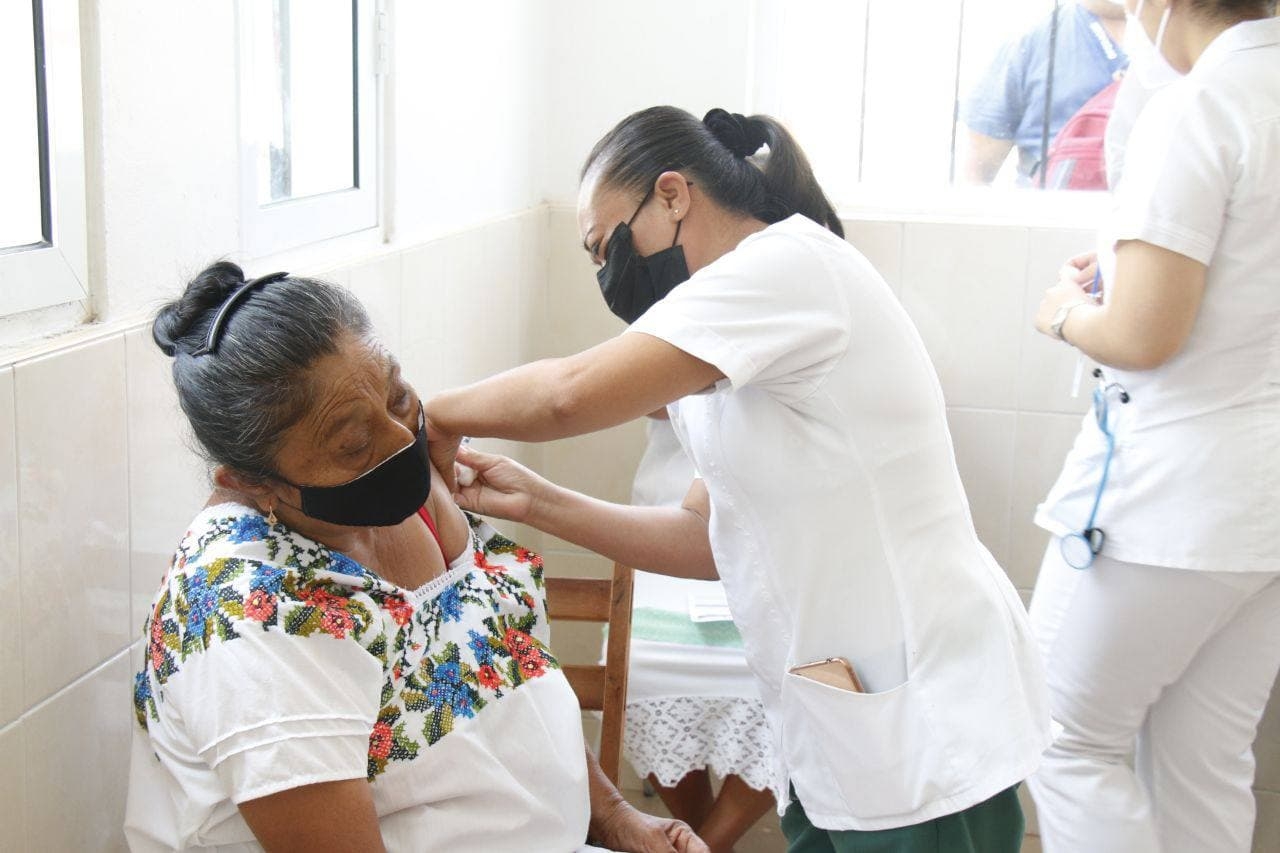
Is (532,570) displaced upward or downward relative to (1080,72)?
downward

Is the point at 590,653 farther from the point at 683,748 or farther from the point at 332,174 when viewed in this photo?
the point at 332,174

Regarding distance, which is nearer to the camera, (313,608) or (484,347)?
(313,608)

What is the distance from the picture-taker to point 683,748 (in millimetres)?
2225

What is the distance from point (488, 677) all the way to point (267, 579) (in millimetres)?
287

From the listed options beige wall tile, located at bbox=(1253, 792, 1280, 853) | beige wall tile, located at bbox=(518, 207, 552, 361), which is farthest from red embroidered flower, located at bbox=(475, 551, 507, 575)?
beige wall tile, located at bbox=(1253, 792, 1280, 853)

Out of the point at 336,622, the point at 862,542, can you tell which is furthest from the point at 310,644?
the point at 862,542

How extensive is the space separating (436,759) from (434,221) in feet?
3.80

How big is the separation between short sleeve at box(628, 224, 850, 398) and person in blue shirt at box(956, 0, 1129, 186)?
1.72 meters

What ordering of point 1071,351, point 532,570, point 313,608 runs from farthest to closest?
point 1071,351
point 532,570
point 313,608

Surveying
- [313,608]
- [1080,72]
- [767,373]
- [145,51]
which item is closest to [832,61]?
[1080,72]

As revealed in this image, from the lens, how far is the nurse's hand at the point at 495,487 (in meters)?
1.58

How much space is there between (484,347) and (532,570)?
3.31 feet

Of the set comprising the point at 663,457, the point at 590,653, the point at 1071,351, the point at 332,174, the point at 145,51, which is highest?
the point at 145,51

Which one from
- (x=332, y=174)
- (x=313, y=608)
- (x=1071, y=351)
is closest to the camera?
(x=313, y=608)
